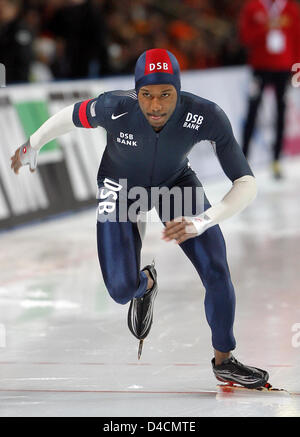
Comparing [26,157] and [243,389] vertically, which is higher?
[26,157]

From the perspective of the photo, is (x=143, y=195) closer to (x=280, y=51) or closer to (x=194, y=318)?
(x=194, y=318)

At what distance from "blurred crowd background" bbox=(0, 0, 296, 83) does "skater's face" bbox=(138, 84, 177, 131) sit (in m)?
5.86

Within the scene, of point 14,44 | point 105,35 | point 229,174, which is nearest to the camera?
point 229,174

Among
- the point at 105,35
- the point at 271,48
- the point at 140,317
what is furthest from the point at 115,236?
the point at 271,48

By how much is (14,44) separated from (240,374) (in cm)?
640

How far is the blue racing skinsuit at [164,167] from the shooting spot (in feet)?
14.0

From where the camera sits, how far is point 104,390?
14.4ft

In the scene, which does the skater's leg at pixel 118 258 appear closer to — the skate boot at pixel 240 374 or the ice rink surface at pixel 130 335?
the ice rink surface at pixel 130 335

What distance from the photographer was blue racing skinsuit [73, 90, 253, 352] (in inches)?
167

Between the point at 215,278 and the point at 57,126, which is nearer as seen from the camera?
the point at 215,278

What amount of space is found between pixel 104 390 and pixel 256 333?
136cm

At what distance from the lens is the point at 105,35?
10797 millimetres

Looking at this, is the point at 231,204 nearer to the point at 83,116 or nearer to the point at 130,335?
the point at 83,116

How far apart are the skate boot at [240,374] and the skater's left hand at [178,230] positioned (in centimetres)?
83
